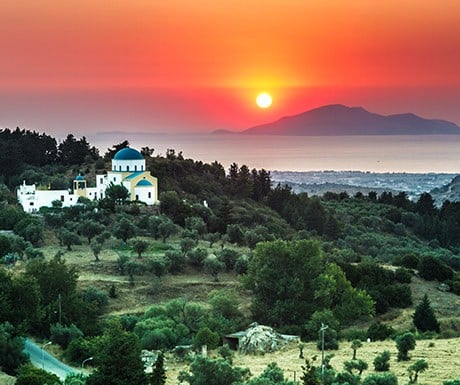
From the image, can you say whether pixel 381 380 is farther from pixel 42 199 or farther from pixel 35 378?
pixel 42 199

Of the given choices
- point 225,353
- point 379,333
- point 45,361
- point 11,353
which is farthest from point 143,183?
point 11,353

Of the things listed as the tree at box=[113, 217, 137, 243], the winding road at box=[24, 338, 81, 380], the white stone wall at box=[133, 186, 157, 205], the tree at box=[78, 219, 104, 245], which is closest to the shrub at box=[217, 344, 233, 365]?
the winding road at box=[24, 338, 81, 380]

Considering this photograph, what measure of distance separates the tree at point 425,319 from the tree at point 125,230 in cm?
1819

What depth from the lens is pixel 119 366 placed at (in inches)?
918

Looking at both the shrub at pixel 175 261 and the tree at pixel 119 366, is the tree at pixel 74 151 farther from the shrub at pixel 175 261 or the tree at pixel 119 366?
the tree at pixel 119 366

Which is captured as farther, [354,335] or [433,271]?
[433,271]

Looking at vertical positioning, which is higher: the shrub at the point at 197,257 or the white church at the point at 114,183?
the white church at the point at 114,183

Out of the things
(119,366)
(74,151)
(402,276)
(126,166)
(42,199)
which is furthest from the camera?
(74,151)

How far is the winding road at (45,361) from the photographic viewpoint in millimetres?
27812

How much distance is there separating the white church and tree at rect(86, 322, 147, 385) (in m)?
31.8

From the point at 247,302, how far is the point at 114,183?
20532mm

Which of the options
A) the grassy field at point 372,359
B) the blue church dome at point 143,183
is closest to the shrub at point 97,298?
the grassy field at point 372,359

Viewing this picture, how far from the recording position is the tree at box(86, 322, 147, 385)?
23.2m

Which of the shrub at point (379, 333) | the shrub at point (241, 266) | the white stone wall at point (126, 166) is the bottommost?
the shrub at point (379, 333)
